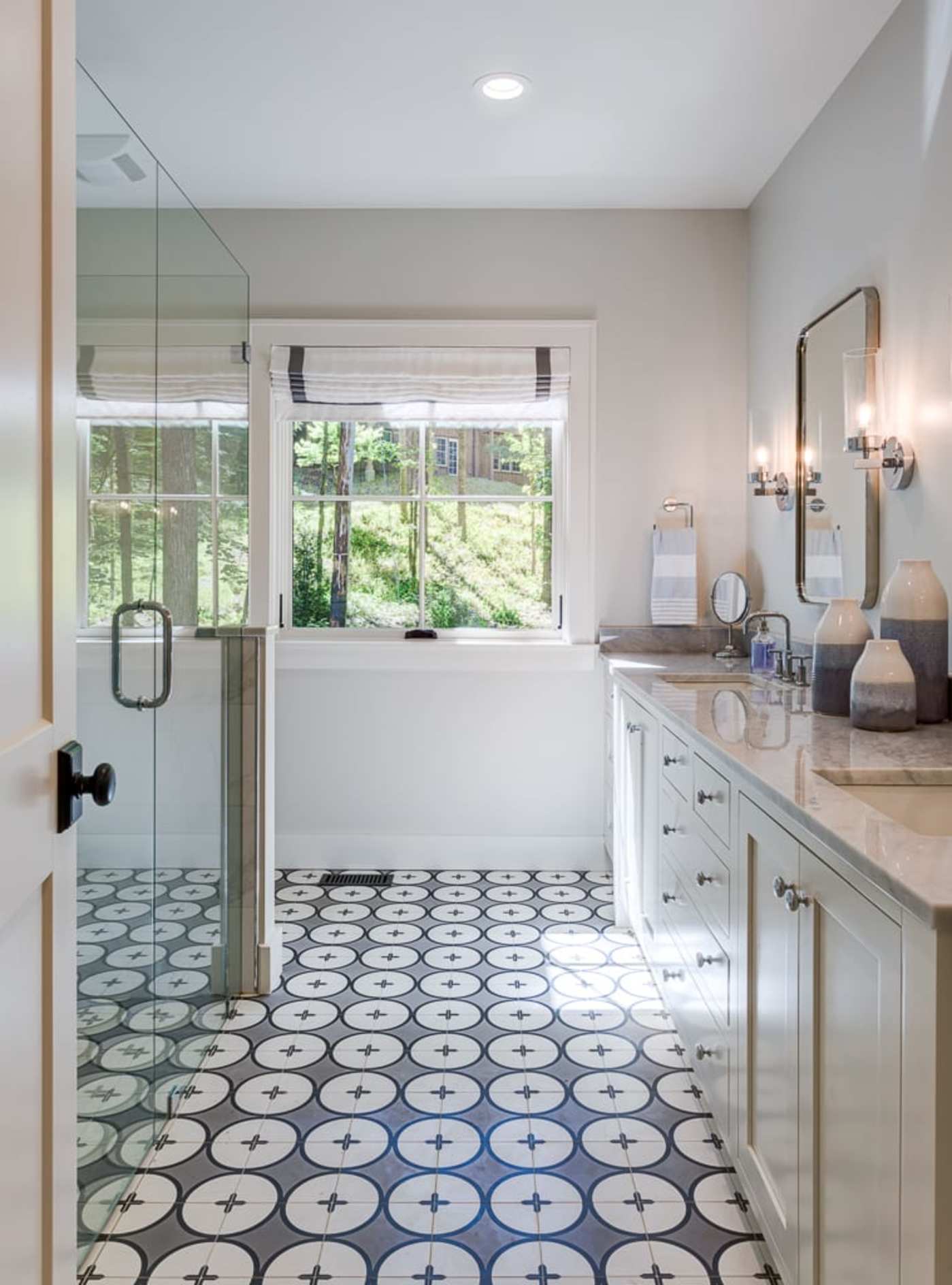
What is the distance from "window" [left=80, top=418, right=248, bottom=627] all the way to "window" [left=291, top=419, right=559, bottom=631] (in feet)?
3.68

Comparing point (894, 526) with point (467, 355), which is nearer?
point (894, 526)

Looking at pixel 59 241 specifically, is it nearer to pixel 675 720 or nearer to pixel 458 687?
pixel 675 720

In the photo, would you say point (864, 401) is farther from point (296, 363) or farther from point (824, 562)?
point (296, 363)

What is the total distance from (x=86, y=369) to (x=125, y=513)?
0.29 m

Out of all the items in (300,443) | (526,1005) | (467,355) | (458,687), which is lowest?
(526,1005)

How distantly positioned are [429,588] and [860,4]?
→ 2.33 meters

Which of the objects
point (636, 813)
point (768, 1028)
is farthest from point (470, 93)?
point (768, 1028)

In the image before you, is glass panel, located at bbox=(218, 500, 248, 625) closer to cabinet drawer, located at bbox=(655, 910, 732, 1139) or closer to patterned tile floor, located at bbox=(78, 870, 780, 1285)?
patterned tile floor, located at bbox=(78, 870, 780, 1285)

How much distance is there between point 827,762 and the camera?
164 cm

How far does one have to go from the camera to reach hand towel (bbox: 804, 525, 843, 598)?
9.09 feet

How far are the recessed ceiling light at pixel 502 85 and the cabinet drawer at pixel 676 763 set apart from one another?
1905mm

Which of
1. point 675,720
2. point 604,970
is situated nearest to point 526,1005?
point 604,970

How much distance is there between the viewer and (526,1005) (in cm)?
265

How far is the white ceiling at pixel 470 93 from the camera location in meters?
2.45
